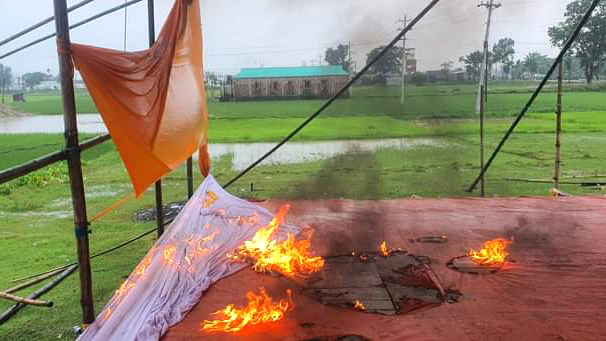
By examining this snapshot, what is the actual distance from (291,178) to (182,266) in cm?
591

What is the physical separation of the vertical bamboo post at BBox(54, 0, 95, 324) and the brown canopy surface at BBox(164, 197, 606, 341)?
806 mm

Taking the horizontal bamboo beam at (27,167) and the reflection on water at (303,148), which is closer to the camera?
the horizontal bamboo beam at (27,167)

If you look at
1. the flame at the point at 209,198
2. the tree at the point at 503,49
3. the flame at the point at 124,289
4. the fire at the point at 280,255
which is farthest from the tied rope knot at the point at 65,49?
the tree at the point at 503,49

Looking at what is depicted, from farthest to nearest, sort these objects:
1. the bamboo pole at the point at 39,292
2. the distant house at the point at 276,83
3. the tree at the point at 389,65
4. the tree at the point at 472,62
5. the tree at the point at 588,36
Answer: the tree at the point at 588,36 < the distant house at the point at 276,83 < the tree at the point at 472,62 < the tree at the point at 389,65 < the bamboo pole at the point at 39,292

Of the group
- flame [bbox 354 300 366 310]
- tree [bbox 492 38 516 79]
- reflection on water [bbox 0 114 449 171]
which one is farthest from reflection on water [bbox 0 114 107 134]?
tree [bbox 492 38 516 79]

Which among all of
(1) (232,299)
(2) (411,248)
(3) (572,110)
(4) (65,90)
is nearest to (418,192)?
(2) (411,248)

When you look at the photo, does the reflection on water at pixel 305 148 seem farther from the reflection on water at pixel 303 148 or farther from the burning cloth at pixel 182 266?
the burning cloth at pixel 182 266

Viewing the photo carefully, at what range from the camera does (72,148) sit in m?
3.42

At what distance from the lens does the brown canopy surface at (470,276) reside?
11.5 ft

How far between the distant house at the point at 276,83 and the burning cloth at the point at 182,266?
41.9 feet

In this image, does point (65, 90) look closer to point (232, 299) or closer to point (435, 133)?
point (232, 299)

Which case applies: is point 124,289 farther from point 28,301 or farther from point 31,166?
point 31,166

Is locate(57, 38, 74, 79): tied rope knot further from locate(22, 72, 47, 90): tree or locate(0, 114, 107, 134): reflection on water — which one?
locate(22, 72, 47, 90): tree

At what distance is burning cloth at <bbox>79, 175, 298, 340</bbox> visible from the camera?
3.55m
